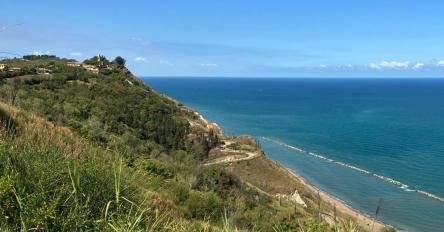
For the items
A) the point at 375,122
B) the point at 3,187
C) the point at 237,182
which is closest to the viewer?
the point at 3,187

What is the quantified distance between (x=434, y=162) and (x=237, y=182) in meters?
38.5

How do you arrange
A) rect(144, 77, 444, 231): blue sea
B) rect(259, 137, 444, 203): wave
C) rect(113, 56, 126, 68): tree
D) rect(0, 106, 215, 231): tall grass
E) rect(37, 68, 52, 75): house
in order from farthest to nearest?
rect(113, 56, 126, 68): tree → rect(37, 68, 52, 75): house → rect(259, 137, 444, 203): wave → rect(144, 77, 444, 231): blue sea → rect(0, 106, 215, 231): tall grass

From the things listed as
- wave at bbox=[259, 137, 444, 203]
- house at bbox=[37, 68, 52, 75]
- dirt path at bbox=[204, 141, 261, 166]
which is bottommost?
wave at bbox=[259, 137, 444, 203]

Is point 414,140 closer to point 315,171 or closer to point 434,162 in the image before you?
point 434,162

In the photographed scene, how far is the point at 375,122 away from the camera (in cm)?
10019

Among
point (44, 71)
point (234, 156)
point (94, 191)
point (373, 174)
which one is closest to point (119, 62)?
point (44, 71)

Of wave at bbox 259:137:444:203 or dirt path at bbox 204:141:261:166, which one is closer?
wave at bbox 259:137:444:203

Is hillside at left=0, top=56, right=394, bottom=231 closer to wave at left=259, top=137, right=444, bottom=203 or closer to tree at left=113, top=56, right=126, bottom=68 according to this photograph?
wave at left=259, top=137, right=444, bottom=203

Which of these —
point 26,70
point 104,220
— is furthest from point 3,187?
point 26,70

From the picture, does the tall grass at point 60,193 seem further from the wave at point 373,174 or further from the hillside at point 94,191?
the wave at point 373,174

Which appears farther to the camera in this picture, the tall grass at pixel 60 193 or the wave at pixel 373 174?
the wave at pixel 373 174

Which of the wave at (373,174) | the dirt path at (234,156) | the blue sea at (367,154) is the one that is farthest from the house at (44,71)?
the wave at (373,174)

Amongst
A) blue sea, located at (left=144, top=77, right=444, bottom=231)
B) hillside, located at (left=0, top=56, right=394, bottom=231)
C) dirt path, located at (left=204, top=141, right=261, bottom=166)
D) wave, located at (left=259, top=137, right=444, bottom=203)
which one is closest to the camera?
hillside, located at (left=0, top=56, right=394, bottom=231)

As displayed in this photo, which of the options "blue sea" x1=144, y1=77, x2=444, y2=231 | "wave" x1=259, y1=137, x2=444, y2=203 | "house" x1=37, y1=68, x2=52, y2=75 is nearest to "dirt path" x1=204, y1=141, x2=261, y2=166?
"blue sea" x1=144, y1=77, x2=444, y2=231
